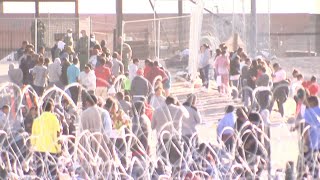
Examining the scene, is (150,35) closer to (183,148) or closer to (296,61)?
(296,61)

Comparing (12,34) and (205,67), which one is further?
(12,34)

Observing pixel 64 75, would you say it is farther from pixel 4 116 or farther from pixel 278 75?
pixel 4 116

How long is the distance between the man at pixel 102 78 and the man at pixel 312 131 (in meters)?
8.49

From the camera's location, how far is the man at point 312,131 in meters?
14.6

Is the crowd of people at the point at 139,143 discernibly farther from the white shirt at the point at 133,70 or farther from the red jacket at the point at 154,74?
the white shirt at the point at 133,70

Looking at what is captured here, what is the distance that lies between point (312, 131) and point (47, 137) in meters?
3.41

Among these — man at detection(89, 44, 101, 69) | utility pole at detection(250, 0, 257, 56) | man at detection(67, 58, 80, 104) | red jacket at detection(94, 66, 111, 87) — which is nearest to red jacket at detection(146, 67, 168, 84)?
red jacket at detection(94, 66, 111, 87)

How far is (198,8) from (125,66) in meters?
4.36

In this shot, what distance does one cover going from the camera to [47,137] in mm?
14820

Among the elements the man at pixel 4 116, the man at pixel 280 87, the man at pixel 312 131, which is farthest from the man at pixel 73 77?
the man at pixel 312 131

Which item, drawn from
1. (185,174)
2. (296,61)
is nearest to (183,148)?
(185,174)

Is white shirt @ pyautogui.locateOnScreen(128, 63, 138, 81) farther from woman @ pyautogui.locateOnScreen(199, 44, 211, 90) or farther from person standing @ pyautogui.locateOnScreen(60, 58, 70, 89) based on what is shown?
woman @ pyautogui.locateOnScreen(199, 44, 211, 90)

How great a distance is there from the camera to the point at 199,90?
1158 inches

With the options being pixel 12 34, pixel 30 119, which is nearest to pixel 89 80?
pixel 30 119
